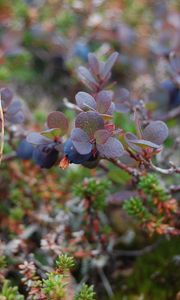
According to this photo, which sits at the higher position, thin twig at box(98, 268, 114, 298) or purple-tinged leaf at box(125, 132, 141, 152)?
purple-tinged leaf at box(125, 132, 141, 152)

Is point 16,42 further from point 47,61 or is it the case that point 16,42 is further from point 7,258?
point 7,258

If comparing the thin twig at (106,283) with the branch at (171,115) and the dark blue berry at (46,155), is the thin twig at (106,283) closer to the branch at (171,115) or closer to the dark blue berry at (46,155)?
the dark blue berry at (46,155)

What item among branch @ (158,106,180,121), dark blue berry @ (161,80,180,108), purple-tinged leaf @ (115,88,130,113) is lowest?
branch @ (158,106,180,121)

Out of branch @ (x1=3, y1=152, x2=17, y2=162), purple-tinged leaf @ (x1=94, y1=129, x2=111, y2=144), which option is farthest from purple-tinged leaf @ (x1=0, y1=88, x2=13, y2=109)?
purple-tinged leaf @ (x1=94, y1=129, x2=111, y2=144)

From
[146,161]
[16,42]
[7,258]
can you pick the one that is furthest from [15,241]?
[16,42]

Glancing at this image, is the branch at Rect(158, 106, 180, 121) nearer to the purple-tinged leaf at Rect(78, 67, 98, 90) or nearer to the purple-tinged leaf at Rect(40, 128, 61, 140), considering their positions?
the purple-tinged leaf at Rect(78, 67, 98, 90)

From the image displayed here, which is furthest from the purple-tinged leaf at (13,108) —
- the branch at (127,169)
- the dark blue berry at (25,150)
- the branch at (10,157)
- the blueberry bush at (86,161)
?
the branch at (127,169)
